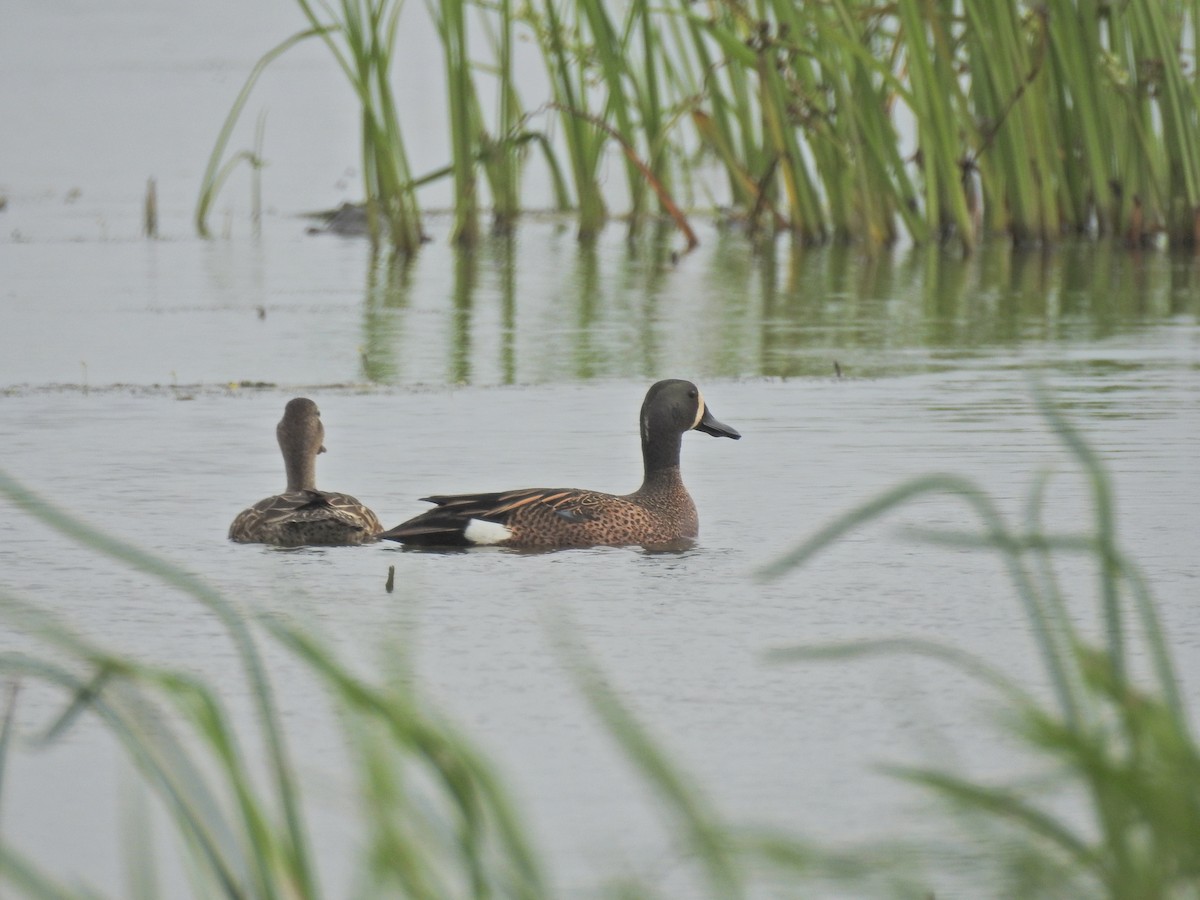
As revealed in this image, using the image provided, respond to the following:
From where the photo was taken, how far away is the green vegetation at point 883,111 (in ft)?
47.0

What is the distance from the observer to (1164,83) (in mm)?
14289

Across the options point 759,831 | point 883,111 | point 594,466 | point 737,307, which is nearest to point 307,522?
point 594,466

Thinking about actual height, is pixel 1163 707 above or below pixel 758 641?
above

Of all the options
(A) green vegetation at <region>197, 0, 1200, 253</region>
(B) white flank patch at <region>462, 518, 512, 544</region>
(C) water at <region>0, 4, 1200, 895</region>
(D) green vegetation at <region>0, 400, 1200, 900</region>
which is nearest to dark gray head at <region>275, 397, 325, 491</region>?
(C) water at <region>0, 4, 1200, 895</region>

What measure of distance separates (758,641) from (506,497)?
139 centimetres

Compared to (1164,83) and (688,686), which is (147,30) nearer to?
(1164,83)

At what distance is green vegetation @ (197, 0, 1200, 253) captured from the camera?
564 inches

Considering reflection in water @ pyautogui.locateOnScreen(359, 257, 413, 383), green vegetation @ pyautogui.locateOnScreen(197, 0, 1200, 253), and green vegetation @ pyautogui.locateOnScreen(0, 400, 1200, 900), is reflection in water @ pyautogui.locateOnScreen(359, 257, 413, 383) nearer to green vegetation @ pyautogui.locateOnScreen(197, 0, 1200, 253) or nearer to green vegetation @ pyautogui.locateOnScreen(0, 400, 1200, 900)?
green vegetation @ pyautogui.locateOnScreen(197, 0, 1200, 253)

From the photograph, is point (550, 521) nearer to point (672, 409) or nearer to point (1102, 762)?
point (672, 409)

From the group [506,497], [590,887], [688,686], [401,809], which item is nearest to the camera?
[401,809]

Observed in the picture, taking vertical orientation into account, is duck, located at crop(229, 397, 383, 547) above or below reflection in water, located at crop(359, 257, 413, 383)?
below

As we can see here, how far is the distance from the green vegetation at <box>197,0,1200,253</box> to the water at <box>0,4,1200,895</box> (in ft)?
1.53

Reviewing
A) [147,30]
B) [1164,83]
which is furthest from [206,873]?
[147,30]

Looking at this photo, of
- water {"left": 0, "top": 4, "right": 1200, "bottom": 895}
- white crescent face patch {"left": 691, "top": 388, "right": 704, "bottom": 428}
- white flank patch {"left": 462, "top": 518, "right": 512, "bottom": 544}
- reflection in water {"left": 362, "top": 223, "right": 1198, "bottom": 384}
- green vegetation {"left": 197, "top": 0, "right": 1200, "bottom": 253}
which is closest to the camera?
water {"left": 0, "top": 4, "right": 1200, "bottom": 895}
